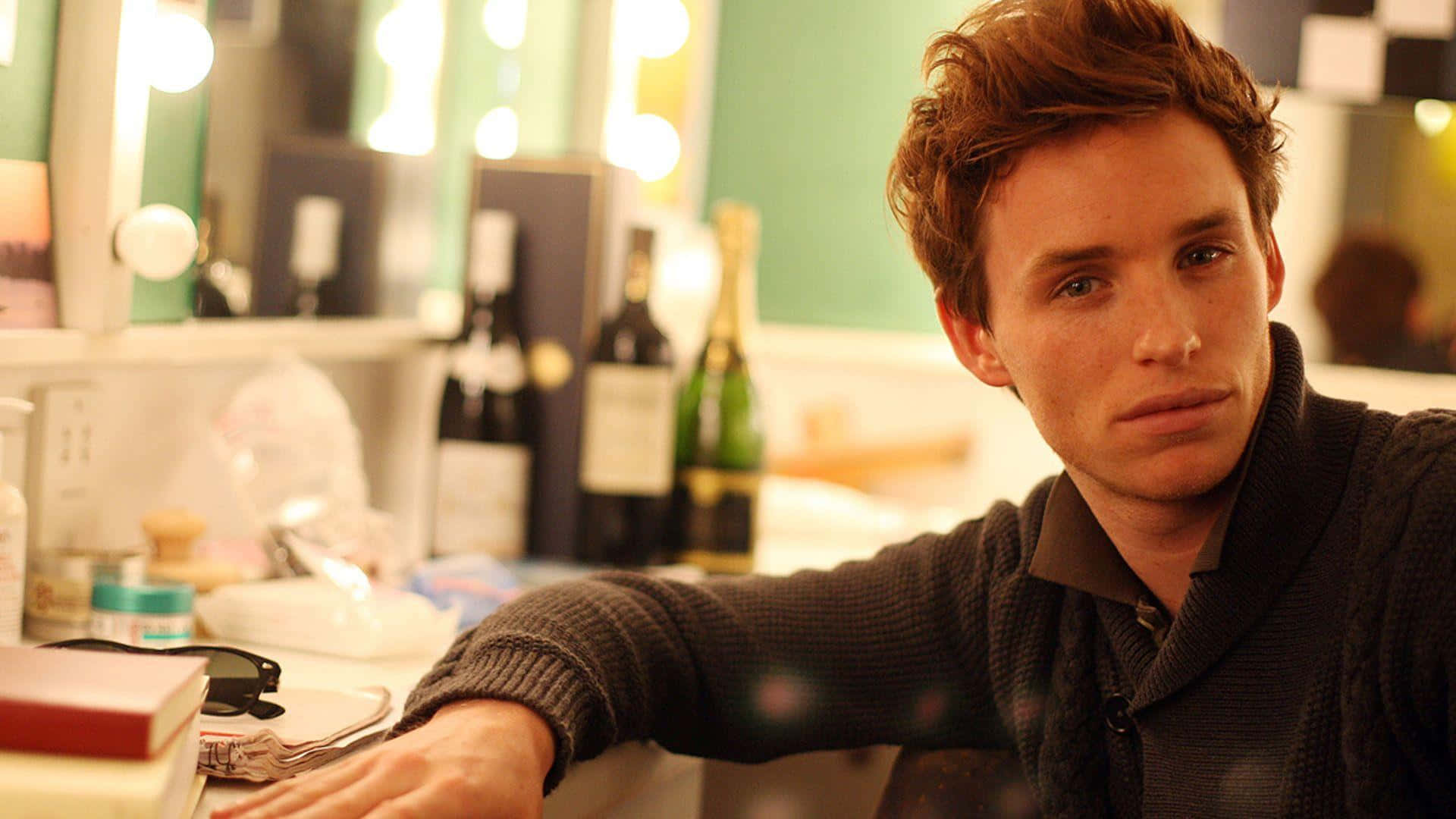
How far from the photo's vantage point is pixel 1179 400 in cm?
96

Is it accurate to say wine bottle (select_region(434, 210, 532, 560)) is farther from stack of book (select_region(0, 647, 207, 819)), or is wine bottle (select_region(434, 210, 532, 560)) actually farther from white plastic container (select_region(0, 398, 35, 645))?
stack of book (select_region(0, 647, 207, 819))

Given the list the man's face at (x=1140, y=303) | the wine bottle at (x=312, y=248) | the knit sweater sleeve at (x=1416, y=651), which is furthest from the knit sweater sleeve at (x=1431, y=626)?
the wine bottle at (x=312, y=248)

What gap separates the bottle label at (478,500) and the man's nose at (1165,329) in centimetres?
89

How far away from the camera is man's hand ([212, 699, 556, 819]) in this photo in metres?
0.78

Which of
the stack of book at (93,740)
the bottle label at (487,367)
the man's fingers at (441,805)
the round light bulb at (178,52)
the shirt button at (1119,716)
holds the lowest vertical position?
the man's fingers at (441,805)

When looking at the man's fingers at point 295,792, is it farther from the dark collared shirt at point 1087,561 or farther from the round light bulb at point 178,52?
the round light bulb at point 178,52

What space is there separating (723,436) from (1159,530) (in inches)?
33.9

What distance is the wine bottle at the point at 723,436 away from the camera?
5.64 ft

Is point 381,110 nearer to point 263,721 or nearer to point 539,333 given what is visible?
point 539,333

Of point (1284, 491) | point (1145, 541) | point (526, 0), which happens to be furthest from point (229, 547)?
point (526, 0)

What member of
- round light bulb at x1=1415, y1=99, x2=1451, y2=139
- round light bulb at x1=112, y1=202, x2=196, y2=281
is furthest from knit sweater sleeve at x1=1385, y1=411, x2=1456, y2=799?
round light bulb at x1=1415, y1=99, x2=1451, y2=139

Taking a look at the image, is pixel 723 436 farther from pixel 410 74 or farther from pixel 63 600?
pixel 63 600

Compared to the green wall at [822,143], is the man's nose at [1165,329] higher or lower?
lower

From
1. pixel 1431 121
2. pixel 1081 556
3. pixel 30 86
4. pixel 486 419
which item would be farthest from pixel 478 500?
pixel 1431 121
